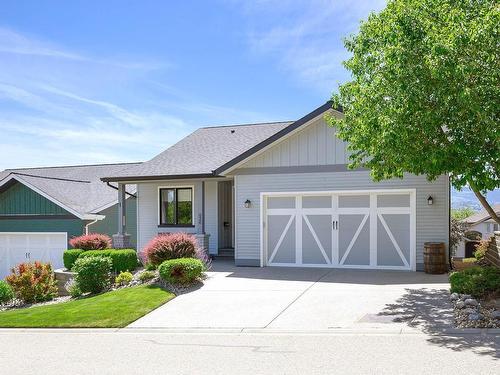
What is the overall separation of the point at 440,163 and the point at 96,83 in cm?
1310

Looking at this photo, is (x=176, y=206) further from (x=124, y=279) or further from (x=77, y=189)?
(x=77, y=189)

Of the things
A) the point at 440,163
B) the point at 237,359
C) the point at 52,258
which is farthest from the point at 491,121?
the point at 52,258

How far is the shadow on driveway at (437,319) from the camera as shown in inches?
319

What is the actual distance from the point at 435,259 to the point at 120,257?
10.1 m

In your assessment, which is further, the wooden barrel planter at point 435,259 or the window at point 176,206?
the window at point 176,206

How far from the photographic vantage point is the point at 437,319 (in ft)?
32.2

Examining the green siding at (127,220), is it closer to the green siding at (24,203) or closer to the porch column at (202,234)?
the green siding at (24,203)

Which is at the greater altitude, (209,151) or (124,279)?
(209,151)

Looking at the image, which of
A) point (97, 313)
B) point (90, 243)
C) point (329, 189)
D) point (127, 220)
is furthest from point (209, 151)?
point (97, 313)

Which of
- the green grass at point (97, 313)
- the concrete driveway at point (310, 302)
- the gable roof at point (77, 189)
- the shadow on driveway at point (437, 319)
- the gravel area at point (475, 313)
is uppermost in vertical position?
the gable roof at point (77, 189)

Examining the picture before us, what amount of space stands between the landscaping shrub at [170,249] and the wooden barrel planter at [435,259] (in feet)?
22.4

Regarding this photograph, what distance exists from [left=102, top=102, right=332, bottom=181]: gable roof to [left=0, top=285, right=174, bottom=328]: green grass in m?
6.01

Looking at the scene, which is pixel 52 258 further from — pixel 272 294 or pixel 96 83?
pixel 272 294

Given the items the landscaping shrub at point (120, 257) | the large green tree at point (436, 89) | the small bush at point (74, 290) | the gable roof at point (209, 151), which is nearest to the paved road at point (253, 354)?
the large green tree at point (436, 89)
